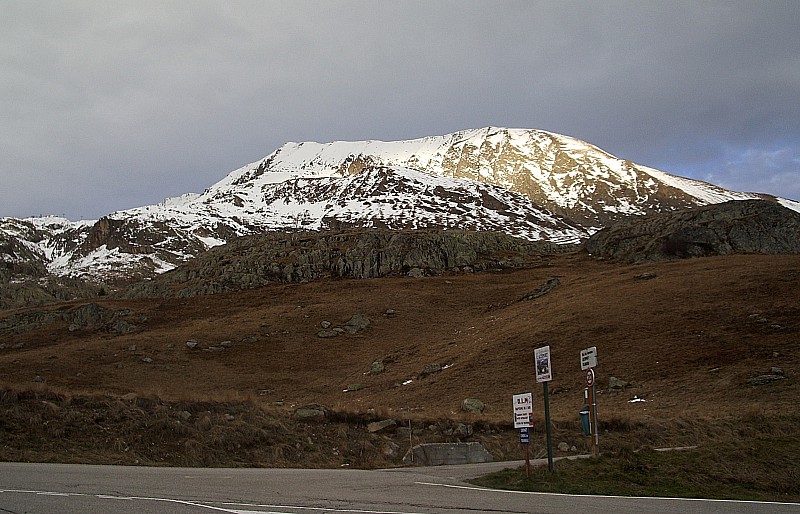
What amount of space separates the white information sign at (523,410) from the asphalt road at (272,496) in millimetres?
1893

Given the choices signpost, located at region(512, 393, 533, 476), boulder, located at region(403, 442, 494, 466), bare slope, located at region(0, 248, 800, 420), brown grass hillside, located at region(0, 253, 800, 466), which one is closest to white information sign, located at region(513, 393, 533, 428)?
signpost, located at region(512, 393, 533, 476)

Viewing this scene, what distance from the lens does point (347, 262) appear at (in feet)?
323

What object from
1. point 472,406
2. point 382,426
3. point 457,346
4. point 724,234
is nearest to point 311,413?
point 382,426

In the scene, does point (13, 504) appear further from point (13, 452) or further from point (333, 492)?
point (13, 452)

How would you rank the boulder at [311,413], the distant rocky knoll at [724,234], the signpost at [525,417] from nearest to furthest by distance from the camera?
the signpost at [525,417], the boulder at [311,413], the distant rocky knoll at [724,234]

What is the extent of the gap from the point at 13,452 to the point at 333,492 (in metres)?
11.1

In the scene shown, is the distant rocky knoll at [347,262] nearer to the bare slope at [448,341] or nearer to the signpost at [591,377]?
the bare slope at [448,341]

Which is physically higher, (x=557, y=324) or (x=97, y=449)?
(x=557, y=324)

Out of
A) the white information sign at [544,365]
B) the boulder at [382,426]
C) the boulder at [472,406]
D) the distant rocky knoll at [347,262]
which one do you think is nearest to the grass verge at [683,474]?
the white information sign at [544,365]

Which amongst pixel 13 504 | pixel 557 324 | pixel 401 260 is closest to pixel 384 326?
pixel 557 324

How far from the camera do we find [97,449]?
1900 centimetres

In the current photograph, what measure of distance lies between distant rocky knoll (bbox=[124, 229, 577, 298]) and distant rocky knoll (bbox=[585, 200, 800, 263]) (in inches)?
858

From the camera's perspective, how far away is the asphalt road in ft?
33.2

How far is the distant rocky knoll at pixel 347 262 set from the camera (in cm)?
9538
